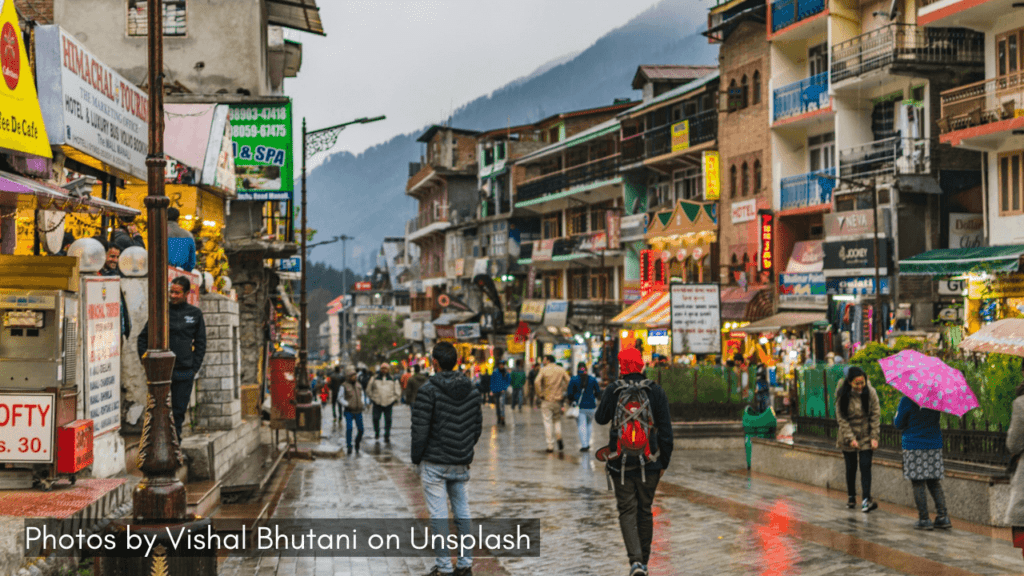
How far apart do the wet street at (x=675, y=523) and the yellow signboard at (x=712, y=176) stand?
22.4 meters

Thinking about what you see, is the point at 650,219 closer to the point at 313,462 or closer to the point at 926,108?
the point at 926,108

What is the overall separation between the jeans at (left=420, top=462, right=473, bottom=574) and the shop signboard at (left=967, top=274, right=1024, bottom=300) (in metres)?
19.8

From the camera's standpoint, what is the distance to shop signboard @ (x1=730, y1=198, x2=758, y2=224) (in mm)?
37406

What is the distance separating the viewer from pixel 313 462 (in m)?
20.2

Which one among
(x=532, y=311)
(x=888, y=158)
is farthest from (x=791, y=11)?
(x=532, y=311)

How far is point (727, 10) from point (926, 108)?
A: 11877mm

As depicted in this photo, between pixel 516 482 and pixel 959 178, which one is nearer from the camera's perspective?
pixel 516 482

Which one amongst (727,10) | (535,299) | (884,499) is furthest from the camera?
(535,299)

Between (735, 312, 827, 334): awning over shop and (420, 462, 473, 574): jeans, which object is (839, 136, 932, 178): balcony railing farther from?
(420, 462, 473, 574): jeans

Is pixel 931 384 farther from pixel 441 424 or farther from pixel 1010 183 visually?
pixel 1010 183

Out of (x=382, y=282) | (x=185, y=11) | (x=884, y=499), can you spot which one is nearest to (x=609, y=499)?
(x=884, y=499)

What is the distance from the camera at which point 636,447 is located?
8148 millimetres

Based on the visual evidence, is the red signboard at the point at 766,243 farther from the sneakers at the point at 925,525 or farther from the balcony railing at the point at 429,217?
the balcony railing at the point at 429,217

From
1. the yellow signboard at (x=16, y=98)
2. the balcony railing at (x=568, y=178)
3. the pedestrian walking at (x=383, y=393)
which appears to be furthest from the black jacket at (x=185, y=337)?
the balcony railing at (x=568, y=178)
